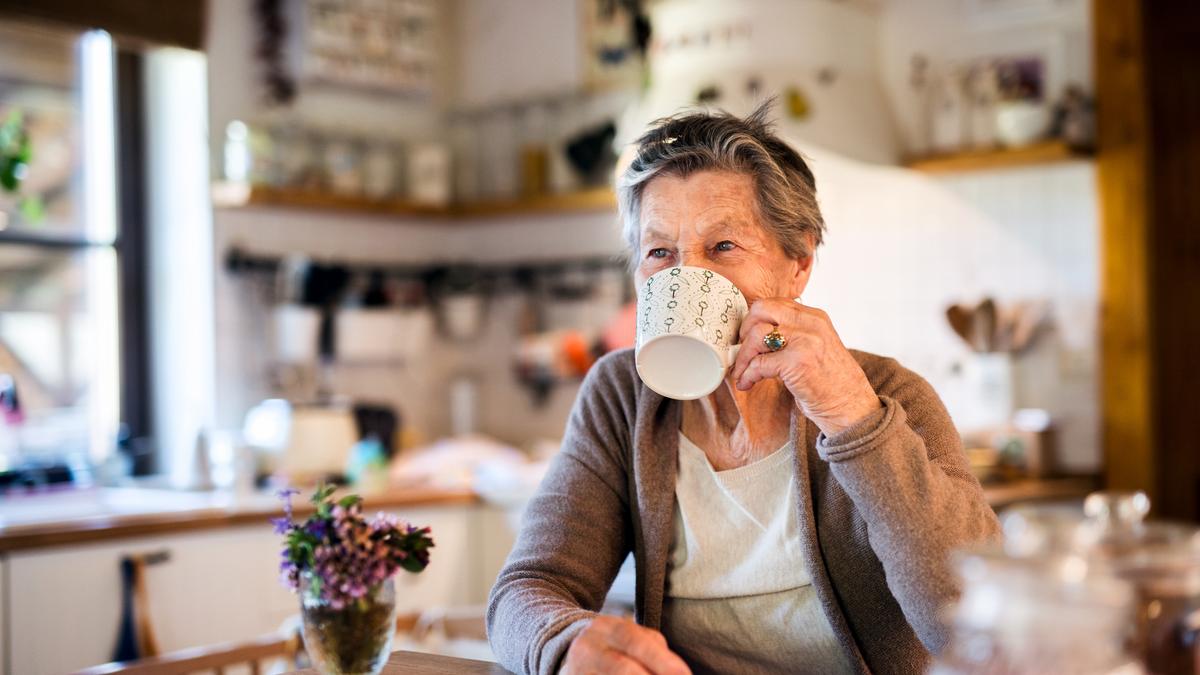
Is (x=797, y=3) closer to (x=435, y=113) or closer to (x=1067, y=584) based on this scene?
(x=435, y=113)

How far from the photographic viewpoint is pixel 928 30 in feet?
12.3

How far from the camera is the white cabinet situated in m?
2.57

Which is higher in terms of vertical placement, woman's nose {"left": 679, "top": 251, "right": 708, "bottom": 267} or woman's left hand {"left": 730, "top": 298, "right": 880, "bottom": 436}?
woman's nose {"left": 679, "top": 251, "right": 708, "bottom": 267}

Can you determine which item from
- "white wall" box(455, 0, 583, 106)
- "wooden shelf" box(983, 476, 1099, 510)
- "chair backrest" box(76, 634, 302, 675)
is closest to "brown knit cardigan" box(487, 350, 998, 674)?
"chair backrest" box(76, 634, 302, 675)

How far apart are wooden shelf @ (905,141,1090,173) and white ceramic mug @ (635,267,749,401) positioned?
7.80 ft

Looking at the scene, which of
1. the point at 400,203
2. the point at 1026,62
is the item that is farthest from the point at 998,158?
the point at 400,203

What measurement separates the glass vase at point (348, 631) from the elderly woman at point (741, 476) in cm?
19

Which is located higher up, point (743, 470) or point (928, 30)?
point (928, 30)

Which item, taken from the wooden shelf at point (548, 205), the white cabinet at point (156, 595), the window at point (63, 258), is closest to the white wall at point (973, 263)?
the wooden shelf at point (548, 205)

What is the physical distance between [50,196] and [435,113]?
1.36 meters

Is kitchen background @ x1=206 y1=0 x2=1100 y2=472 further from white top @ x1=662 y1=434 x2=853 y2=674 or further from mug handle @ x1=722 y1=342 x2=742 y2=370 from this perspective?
mug handle @ x1=722 y1=342 x2=742 y2=370

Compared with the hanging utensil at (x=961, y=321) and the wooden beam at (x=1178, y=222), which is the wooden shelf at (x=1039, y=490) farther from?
the hanging utensil at (x=961, y=321)

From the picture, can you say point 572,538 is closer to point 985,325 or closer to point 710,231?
point 710,231

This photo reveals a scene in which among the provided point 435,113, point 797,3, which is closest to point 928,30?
point 797,3
